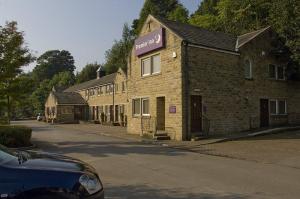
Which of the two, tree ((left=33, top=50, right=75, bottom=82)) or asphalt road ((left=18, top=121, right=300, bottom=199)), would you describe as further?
tree ((left=33, top=50, right=75, bottom=82))

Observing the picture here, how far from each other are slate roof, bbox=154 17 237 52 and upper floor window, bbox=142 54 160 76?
2.22 m

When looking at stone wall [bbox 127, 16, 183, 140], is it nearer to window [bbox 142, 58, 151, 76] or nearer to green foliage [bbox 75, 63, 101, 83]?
window [bbox 142, 58, 151, 76]

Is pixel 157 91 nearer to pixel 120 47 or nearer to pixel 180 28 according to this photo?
pixel 180 28

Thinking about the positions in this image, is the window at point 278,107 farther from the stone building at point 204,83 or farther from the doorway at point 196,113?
the doorway at point 196,113

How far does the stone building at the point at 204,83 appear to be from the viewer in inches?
986

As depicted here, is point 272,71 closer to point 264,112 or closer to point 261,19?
point 264,112

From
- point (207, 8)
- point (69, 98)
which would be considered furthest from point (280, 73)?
point (69, 98)

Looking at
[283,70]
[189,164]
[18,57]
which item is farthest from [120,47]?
[189,164]

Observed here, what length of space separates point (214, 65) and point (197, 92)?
226 centimetres

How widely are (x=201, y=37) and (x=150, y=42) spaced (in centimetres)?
342

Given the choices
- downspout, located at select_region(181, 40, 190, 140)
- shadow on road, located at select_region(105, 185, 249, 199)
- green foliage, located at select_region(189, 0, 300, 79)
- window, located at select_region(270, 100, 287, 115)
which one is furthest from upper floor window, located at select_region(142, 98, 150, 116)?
shadow on road, located at select_region(105, 185, 249, 199)

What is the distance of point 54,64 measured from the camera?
13712cm

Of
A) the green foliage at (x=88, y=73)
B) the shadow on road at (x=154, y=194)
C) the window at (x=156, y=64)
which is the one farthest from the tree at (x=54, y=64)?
the shadow on road at (x=154, y=194)

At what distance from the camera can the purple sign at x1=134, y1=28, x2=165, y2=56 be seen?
87.4 feet
